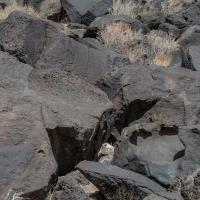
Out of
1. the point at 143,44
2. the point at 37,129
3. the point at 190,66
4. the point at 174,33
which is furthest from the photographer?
the point at 174,33

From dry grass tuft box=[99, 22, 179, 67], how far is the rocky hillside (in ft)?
0.44

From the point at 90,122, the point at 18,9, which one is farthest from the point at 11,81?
the point at 18,9

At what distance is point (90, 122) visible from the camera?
22.0ft

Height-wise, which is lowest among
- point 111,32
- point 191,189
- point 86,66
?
point 191,189

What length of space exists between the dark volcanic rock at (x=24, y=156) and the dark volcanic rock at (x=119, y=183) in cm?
59

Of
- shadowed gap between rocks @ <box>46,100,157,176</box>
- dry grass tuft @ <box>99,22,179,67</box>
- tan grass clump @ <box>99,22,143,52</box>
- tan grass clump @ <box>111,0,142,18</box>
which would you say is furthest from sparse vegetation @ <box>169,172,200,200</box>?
tan grass clump @ <box>111,0,142,18</box>

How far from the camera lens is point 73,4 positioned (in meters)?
14.7

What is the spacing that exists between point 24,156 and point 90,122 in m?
1.41

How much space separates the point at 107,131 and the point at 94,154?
46cm

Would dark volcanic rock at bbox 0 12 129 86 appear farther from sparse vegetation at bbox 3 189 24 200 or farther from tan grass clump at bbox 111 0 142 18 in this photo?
tan grass clump at bbox 111 0 142 18

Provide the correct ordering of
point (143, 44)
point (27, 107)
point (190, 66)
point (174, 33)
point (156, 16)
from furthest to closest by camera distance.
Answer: point (156, 16) < point (174, 33) < point (143, 44) < point (190, 66) < point (27, 107)

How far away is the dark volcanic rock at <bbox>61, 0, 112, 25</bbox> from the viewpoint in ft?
47.2

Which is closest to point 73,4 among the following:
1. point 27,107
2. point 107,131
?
point 107,131

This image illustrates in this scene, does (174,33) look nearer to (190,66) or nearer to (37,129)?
(190,66)
